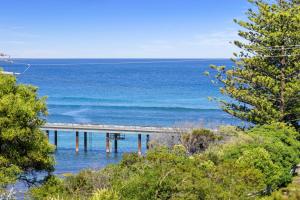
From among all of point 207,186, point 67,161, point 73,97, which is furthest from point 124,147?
point 73,97

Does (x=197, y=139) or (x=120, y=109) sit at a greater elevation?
(x=197, y=139)

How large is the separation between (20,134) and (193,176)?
237 inches

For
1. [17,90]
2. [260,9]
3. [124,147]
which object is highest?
[260,9]

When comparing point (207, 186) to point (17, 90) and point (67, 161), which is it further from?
point (67, 161)

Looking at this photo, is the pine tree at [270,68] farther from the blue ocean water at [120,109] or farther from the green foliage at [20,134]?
the green foliage at [20,134]

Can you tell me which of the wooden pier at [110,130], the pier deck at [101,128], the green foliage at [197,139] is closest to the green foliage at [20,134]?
the green foliage at [197,139]

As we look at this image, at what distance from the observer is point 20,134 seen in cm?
1698

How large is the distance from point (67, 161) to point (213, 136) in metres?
18.2

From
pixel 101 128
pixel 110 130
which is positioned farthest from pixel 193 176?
pixel 101 128

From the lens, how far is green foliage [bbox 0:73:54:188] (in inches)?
658

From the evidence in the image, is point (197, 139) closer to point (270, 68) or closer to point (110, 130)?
point (270, 68)

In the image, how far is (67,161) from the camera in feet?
166

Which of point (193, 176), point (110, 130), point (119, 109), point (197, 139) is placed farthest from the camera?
point (119, 109)

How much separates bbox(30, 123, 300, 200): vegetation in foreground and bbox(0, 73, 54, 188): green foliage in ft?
3.05
